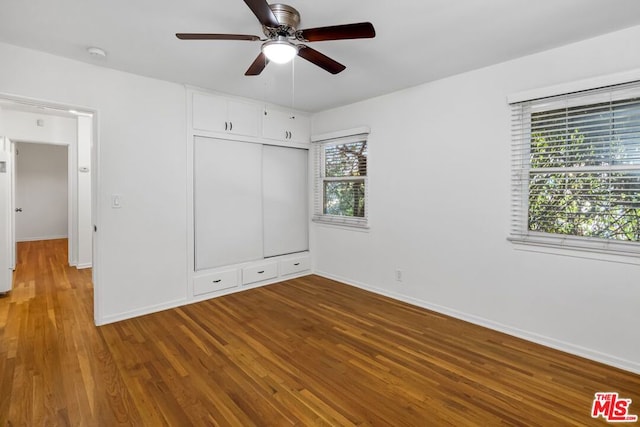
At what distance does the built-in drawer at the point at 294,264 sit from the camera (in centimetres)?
454

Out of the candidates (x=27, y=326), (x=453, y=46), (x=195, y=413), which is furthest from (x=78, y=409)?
(x=453, y=46)

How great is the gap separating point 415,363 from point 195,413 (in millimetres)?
1526

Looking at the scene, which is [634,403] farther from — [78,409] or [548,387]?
[78,409]

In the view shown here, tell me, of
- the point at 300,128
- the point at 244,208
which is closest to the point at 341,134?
the point at 300,128

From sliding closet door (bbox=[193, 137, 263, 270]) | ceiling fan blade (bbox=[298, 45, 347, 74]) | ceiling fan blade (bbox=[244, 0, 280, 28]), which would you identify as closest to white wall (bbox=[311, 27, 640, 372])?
sliding closet door (bbox=[193, 137, 263, 270])

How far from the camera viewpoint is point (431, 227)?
11.2ft

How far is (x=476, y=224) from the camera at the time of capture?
3.06 metres

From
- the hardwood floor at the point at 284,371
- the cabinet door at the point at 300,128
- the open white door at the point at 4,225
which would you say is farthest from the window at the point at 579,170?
the open white door at the point at 4,225

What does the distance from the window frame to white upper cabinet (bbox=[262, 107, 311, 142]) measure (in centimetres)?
23

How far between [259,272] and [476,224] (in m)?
2.69

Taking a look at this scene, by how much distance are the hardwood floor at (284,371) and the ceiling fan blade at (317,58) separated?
218cm

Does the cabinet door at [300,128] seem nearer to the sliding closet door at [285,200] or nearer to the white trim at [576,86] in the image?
the sliding closet door at [285,200]

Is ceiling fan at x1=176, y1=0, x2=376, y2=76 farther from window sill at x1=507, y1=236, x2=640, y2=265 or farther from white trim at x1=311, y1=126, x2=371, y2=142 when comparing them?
window sill at x1=507, y1=236, x2=640, y2=265

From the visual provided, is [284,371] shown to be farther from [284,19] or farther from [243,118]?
[243,118]
